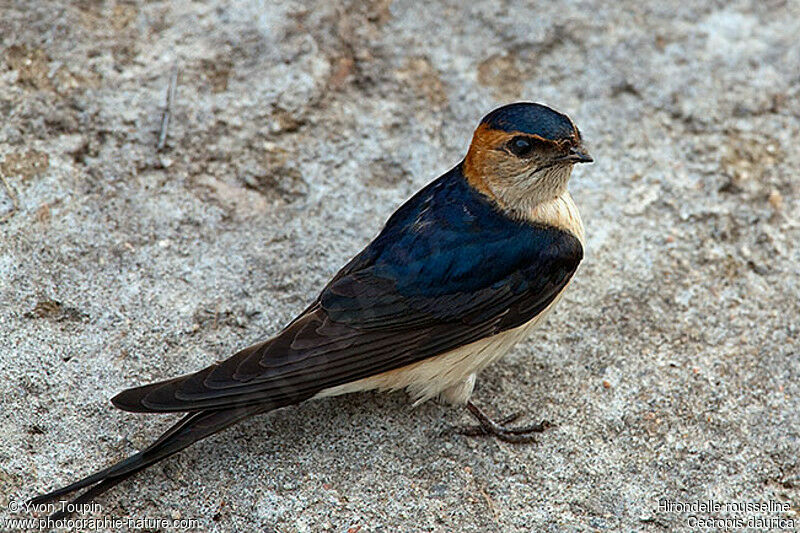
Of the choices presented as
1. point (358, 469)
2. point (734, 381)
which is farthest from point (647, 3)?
point (358, 469)

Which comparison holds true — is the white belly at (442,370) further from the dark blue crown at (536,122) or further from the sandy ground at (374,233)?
the dark blue crown at (536,122)

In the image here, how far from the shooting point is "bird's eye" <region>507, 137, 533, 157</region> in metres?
3.13

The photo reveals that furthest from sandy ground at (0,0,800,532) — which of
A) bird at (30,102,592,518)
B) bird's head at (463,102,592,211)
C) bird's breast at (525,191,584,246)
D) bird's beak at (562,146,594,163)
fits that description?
bird's beak at (562,146,594,163)

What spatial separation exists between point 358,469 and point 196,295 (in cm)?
92

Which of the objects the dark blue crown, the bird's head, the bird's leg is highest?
the dark blue crown

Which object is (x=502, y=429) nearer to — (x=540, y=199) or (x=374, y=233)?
(x=540, y=199)

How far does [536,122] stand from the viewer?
10.2 feet

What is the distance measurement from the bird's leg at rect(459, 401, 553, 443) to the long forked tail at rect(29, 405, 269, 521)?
0.69m

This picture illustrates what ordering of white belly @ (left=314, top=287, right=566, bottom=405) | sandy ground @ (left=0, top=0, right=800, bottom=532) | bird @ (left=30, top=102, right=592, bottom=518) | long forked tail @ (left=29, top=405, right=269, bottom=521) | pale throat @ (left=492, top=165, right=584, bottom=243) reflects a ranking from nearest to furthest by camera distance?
long forked tail @ (left=29, top=405, right=269, bottom=521)
bird @ (left=30, top=102, right=592, bottom=518)
sandy ground @ (left=0, top=0, right=800, bottom=532)
white belly @ (left=314, top=287, right=566, bottom=405)
pale throat @ (left=492, top=165, right=584, bottom=243)

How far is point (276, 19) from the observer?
425cm

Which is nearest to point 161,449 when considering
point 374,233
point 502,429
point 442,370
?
point 442,370

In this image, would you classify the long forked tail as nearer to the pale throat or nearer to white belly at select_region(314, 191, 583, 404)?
white belly at select_region(314, 191, 583, 404)

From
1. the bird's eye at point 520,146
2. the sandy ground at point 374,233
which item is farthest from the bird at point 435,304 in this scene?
the sandy ground at point 374,233

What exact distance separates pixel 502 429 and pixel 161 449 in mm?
1048
